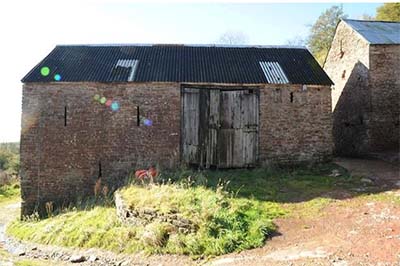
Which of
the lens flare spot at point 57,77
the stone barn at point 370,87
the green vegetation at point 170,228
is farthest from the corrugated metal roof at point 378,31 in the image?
the lens flare spot at point 57,77

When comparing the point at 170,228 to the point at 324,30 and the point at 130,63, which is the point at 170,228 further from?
the point at 324,30

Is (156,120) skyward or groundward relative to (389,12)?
groundward

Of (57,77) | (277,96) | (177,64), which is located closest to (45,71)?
(57,77)

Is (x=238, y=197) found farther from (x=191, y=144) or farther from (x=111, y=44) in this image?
(x=111, y=44)

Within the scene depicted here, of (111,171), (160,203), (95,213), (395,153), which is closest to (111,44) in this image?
(111,171)

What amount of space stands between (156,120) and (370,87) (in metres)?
9.03

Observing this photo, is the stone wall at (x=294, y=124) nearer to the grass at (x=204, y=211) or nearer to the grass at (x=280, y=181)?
the grass at (x=280, y=181)

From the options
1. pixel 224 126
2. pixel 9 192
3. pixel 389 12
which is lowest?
pixel 9 192

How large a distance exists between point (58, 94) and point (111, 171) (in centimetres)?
335

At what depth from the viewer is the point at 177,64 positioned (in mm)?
14852

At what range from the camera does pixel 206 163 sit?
553 inches

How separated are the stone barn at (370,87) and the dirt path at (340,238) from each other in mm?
6260

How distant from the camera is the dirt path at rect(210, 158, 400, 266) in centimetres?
668

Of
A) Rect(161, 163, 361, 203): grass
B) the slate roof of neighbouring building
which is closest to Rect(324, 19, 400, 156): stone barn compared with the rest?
the slate roof of neighbouring building
